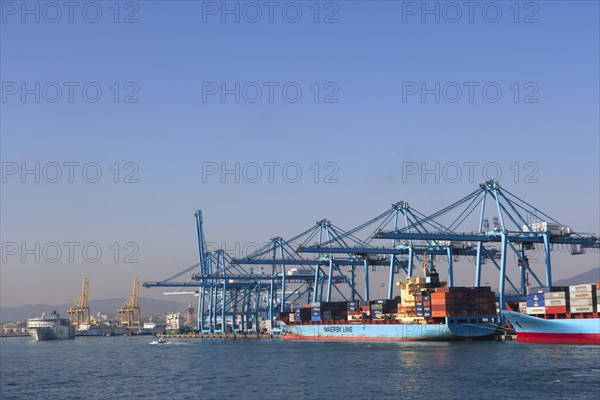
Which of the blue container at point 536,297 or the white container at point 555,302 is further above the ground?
the blue container at point 536,297

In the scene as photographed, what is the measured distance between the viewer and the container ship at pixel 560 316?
253ft

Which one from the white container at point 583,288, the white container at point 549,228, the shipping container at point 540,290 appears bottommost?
the shipping container at point 540,290

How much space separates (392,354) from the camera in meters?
74.9

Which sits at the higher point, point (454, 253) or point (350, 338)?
point (454, 253)

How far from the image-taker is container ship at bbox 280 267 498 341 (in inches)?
3679

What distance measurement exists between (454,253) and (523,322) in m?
23.3

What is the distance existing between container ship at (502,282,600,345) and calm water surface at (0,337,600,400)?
2973mm

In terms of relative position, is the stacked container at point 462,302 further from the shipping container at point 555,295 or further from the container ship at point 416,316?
the shipping container at point 555,295

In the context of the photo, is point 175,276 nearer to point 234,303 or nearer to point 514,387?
point 234,303

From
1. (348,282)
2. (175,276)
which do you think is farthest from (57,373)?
(175,276)

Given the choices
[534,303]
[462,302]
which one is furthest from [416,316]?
[534,303]

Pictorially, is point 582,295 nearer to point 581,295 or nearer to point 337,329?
point 581,295

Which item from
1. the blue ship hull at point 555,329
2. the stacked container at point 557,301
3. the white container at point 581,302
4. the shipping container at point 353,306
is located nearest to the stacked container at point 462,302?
the blue ship hull at point 555,329

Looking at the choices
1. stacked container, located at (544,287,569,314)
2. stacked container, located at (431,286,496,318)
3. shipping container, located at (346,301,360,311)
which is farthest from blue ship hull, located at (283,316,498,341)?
stacked container, located at (544,287,569,314)
